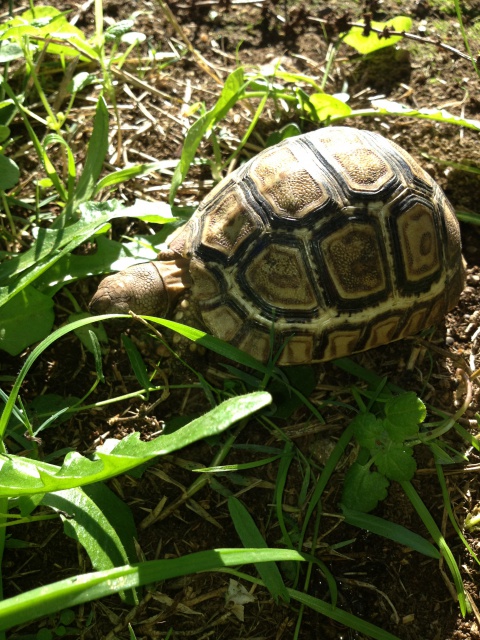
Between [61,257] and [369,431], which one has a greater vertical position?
[61,257]

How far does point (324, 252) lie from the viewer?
2.52 meters

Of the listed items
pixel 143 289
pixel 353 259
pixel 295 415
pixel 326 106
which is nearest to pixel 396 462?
pixel 295 415

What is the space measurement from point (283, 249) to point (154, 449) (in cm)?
113

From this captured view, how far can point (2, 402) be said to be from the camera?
2.62 m

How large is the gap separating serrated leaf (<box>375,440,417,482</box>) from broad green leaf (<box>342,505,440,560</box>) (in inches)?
7.7

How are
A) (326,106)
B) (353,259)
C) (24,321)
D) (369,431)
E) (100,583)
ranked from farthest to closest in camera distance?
(326,106) → (24,321) → (353,259) → (369,431) → (100,583)

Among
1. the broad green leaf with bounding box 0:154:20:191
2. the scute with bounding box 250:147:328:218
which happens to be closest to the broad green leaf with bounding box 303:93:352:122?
the scute with bounding box 250:147:328:218

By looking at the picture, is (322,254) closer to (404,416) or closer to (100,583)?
(404,416)

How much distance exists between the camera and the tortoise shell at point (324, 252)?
99.9 inches

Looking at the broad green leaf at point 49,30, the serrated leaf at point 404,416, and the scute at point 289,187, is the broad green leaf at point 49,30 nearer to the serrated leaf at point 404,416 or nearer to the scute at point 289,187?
the scute at point 289,187

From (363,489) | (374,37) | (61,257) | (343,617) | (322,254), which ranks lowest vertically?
(343,617)

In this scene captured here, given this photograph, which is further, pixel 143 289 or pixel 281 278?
pixel 143 289

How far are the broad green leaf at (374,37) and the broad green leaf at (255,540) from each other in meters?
2.80

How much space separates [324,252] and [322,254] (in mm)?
12
